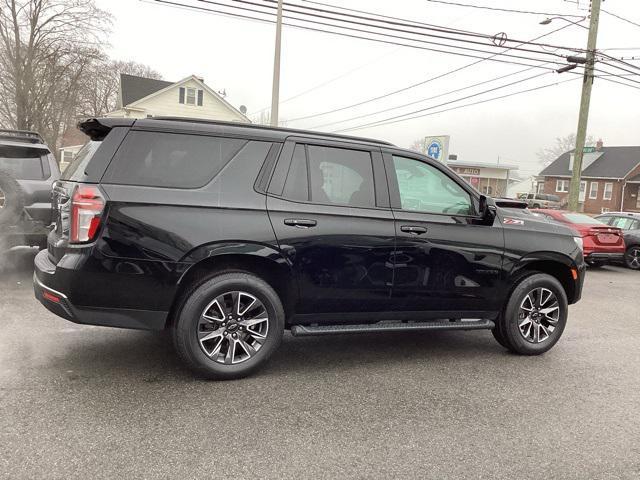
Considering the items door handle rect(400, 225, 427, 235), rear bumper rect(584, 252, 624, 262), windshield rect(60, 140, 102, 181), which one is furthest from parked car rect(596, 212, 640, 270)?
windshield rect(60, 140, 102, 181)

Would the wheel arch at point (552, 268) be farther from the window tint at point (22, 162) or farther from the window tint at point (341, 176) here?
the window tint at point (22, 162)

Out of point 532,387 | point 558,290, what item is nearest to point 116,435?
point 532,387

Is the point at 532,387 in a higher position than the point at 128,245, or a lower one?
lower

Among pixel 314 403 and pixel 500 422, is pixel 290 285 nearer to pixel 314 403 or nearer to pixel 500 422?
pixel 314 403

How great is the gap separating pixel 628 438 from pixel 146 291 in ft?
11.2

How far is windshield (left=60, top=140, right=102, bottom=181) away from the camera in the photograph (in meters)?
3.74

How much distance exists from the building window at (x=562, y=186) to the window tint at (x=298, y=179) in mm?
55709

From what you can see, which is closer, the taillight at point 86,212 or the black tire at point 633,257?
the taillight at point 86,212

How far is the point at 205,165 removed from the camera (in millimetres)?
3887

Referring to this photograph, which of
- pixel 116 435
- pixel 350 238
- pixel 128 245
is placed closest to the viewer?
pixel 116 435

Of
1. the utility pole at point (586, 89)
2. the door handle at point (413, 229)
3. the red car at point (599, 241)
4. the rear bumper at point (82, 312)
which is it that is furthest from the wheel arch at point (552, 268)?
the utility pole at point (586, 89)

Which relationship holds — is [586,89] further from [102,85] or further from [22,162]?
[102,85]

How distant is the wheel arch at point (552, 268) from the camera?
4.91 meters

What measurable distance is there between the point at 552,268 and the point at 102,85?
43287 millimetres
